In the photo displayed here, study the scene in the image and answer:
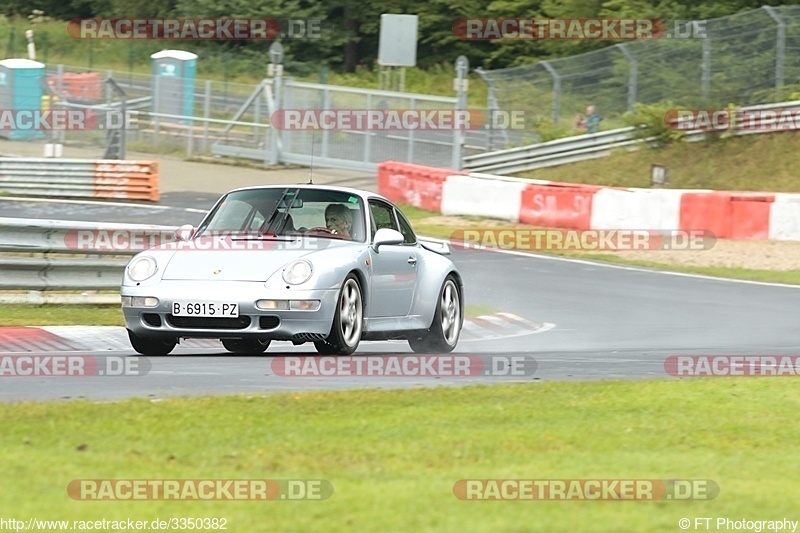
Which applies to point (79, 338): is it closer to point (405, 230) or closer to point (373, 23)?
point (405, 230)

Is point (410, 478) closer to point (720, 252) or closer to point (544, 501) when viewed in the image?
point (544, 501)

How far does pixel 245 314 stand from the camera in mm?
10336

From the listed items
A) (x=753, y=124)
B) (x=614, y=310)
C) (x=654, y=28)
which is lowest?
(x=614, y=310)

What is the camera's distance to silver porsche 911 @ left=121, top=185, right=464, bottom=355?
34.0ft

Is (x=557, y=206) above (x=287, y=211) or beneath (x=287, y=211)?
beneath

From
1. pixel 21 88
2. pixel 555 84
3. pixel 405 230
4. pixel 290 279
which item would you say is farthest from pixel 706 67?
pixel 290 279

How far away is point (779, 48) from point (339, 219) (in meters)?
19.9

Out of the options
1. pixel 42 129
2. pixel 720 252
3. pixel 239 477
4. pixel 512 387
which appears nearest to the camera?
pixel 239 477

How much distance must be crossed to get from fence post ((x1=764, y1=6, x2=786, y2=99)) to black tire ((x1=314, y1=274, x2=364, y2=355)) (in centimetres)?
2010

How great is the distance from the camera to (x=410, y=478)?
624cm

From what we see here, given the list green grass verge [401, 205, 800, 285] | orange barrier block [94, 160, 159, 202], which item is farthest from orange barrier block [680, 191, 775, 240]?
orange barrier block [94, 160, 159, 202]

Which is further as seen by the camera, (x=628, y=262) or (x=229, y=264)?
(x=628, y=262)

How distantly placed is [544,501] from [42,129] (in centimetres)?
3593

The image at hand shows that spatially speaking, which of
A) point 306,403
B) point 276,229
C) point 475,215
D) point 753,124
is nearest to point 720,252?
point 475,215
